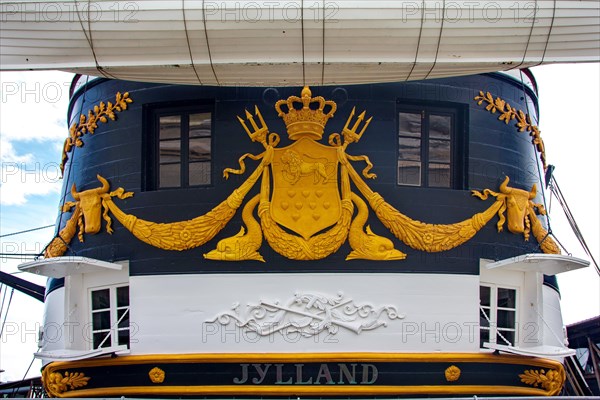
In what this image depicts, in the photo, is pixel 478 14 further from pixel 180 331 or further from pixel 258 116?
pixel 180 331

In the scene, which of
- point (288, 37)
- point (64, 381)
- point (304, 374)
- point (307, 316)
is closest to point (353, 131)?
point (288, 37)

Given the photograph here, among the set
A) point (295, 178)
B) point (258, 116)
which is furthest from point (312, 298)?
point (258, 116)

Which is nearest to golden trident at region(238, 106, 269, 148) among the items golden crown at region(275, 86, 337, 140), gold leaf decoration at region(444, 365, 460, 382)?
golden crown at region(275, 86, 337, 140)

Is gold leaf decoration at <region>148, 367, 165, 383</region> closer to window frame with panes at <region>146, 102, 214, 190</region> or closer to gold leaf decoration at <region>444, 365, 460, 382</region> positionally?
window frame with panes at <region>146, 102, 214, 190</region>

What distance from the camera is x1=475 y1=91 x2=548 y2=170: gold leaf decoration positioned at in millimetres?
19016

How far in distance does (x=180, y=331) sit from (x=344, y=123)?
4296 millimetres

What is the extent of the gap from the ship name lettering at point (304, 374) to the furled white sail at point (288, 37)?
14.9 feet

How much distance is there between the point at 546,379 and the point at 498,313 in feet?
4.43

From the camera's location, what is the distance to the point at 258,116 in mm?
18125

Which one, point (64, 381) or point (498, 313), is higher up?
point (498, 313)

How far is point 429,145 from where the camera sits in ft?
61.5

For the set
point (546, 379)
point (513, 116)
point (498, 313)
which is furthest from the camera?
point (513, 116)

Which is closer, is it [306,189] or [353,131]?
[306,189]

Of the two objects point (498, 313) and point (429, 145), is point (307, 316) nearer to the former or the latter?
point (498, 313)
